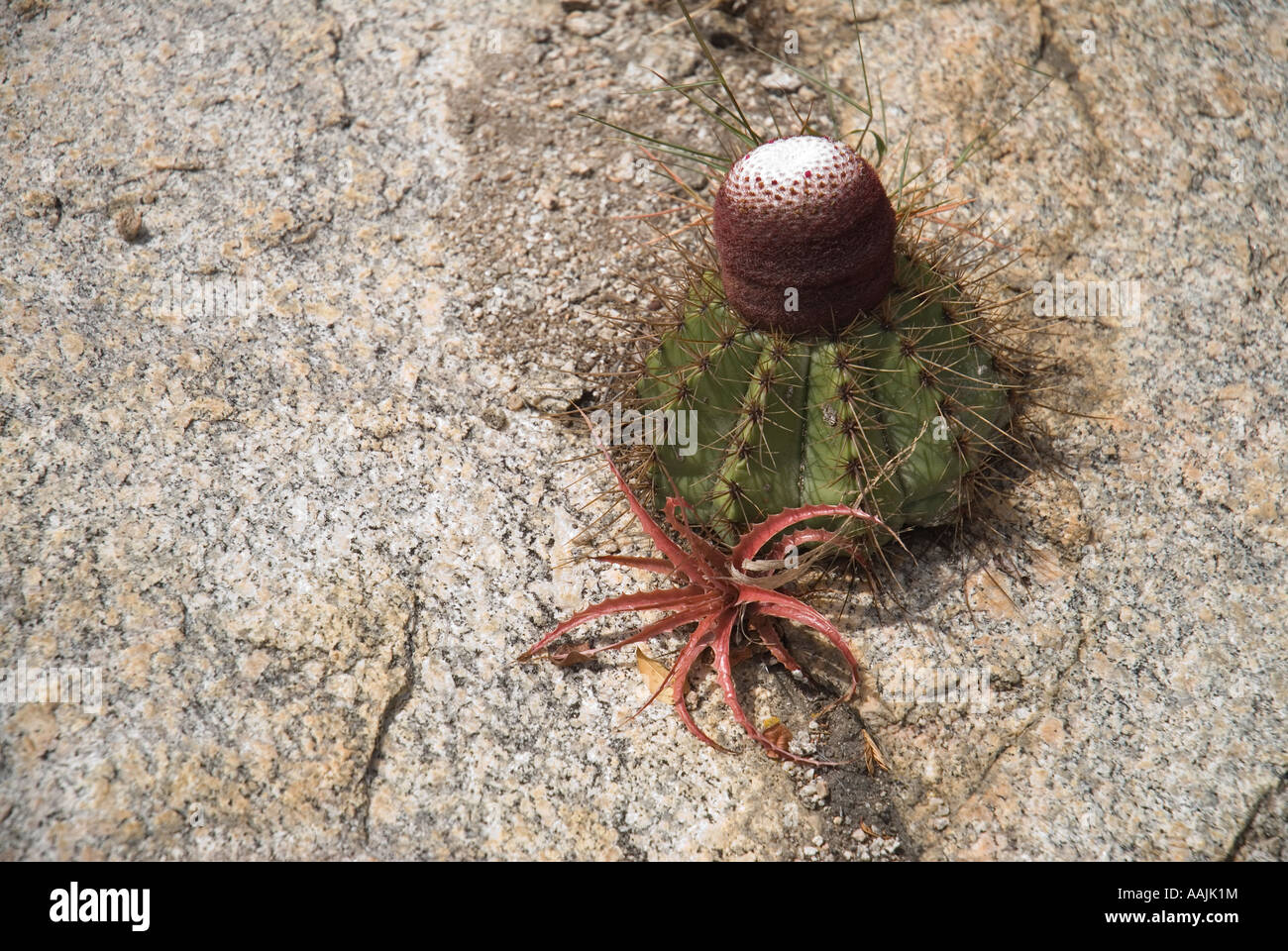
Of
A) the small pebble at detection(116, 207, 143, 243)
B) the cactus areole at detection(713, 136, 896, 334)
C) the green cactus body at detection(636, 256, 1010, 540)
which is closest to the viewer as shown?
the cactus areole at detection(713, 136, 896, 334)

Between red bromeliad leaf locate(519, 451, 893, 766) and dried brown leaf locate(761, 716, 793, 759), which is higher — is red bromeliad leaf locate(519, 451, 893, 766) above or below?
above

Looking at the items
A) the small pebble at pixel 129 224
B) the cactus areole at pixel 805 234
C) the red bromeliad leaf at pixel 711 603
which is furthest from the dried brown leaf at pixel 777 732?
the small pebble at pixel 129 224

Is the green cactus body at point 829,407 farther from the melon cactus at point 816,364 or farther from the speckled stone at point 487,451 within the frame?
the speckled stone at point 487,451

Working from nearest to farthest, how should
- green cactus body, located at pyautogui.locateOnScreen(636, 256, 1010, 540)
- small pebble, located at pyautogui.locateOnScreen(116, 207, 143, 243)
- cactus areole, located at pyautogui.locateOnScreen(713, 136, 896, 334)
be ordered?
cactus areole, located at pyautogui.locateOnScreen(713, 136, 896, 334)
green cactus body, located at pyautogui.locateOnScreen(636, 256, 1010, 540)
small pebble, located at pyautogui.locateOnScreen(116, 207, 143, 243)

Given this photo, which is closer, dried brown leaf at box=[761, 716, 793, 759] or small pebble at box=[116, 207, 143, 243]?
dried brown leaf at box=[761, 716, 793, 759]

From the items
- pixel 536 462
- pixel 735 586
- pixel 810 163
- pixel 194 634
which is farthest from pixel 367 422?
pixel 810 163

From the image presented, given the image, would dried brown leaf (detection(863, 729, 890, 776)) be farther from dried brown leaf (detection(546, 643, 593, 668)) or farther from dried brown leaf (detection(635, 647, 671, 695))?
dried brown leaf (detection(546, 643, 593, 668))

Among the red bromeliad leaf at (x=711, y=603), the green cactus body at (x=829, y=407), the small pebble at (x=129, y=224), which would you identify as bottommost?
the red bromeliad leaf at (x=711, y=603)

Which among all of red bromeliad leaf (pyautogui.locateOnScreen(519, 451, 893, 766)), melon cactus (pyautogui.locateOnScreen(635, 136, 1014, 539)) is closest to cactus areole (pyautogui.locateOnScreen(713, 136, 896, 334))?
melon cactus (pyautogui.locateOnScreen(635, 136, 1014, 539))

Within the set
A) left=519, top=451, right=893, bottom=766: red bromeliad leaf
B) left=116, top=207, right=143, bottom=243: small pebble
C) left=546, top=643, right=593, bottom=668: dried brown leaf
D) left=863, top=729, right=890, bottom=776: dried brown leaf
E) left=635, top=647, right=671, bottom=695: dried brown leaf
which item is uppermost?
left=116, top=207, right=143, bottom=243: small pebble
